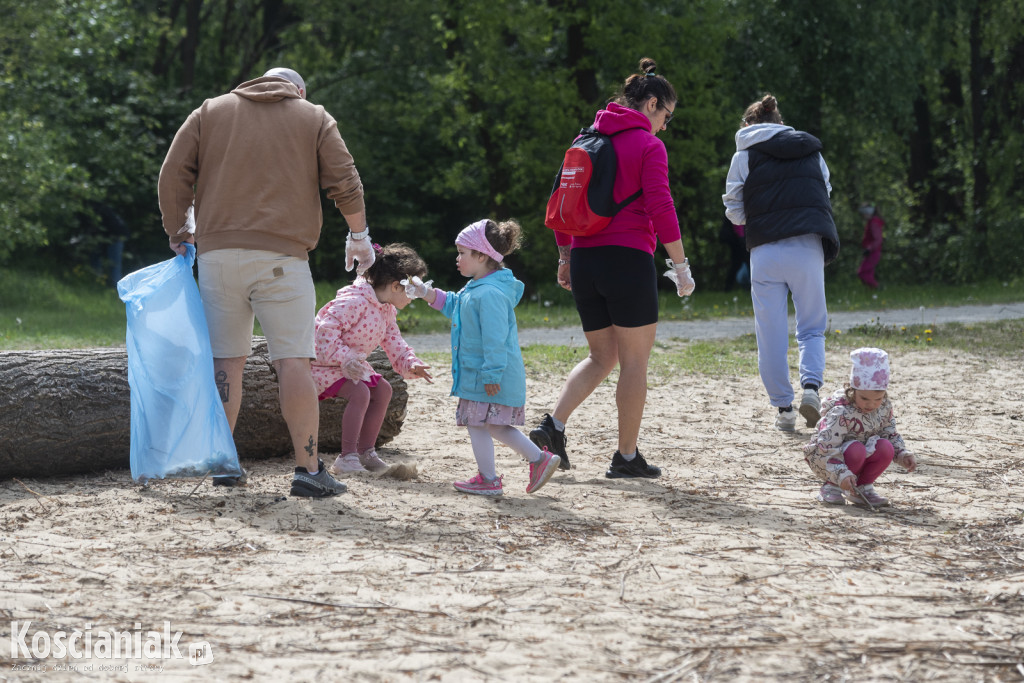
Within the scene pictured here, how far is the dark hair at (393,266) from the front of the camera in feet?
17.0

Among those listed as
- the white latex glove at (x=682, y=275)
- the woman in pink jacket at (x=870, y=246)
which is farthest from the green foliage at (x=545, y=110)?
the white latex glove at (x=682, y=275)

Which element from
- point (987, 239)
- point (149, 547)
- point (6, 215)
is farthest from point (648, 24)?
point (149, 547)

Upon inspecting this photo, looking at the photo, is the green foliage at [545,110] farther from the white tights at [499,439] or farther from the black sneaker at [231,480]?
the white tights at [499,439]

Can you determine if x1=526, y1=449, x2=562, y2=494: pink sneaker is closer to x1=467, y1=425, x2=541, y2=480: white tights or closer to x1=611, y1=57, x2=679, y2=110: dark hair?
x1=467, y1=425, x2=541, y2=480: white tights

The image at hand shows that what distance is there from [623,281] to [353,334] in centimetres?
134

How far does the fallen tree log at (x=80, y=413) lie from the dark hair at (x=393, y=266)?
838 mm

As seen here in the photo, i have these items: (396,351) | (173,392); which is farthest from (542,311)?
(173,392)

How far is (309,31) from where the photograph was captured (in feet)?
82.0

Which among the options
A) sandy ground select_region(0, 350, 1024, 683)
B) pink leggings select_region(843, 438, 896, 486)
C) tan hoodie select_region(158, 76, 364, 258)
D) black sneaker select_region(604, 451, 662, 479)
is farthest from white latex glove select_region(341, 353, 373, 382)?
pink leggings select_region(843, 438, 896, 486)

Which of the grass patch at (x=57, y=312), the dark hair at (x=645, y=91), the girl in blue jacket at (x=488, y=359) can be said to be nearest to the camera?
the girl in blue jacket at (x=488, y=359)

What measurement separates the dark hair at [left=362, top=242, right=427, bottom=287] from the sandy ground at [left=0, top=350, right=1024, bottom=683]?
0.98 metres

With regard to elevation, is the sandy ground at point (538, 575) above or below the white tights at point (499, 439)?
below

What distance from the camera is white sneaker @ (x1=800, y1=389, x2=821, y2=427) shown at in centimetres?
626

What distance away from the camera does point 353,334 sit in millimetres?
5238
